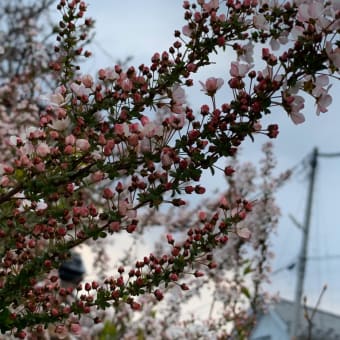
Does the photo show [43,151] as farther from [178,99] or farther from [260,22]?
[260,22]

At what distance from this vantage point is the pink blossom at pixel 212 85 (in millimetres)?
2105

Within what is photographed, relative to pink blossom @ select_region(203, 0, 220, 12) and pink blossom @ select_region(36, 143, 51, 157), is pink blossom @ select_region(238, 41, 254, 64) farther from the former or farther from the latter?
pink blossom @ select_region(36, 143, 51, 157)

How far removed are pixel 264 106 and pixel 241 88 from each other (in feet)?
0.38

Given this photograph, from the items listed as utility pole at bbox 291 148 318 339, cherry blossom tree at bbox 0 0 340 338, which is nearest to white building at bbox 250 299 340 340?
utility pole at bbox 291 148 318 339

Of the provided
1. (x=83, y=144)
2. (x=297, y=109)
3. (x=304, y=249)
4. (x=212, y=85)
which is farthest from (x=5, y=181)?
(x=304, y=249)

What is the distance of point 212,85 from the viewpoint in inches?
82.9

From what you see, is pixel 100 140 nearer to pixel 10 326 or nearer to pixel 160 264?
pixel 160 264

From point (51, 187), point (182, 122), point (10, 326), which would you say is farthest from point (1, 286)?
point (182, 122)

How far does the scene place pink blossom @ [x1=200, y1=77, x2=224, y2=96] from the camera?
6.91 ft

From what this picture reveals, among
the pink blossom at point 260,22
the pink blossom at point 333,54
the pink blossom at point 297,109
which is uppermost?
the pink blossom at point 260,22

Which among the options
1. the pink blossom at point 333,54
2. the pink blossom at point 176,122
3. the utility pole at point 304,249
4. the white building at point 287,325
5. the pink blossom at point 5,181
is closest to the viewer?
the pink blossom at point 333,54

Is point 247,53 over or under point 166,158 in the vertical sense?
over

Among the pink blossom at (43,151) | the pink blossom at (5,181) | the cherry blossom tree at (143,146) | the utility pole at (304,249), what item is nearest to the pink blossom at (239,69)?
the cherry blossom tree at (143,146)

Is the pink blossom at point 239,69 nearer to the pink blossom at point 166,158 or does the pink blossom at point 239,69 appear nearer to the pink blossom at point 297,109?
the pink blossom at point 297,109
